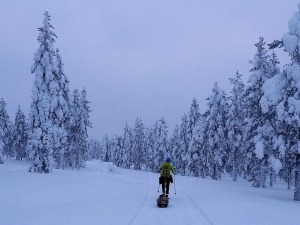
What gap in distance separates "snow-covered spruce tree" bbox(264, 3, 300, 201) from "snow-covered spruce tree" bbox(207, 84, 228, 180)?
82.0ft

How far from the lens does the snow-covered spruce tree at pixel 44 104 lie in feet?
114

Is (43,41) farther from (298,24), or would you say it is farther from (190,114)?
(190,114)

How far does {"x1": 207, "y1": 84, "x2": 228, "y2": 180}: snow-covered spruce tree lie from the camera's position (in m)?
48.2

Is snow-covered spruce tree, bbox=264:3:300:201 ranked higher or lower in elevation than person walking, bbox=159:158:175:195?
higher

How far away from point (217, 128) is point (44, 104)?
23536 mm

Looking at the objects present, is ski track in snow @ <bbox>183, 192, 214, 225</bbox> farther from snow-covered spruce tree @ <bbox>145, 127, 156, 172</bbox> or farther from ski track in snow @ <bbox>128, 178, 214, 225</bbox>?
snow-covered spruce tree @ <bbox>145, 127, 156, 172</bbox>

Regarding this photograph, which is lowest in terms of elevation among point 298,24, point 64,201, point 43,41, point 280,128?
point 64,201

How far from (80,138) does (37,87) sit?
2737 centimetres

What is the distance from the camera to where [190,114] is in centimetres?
6375

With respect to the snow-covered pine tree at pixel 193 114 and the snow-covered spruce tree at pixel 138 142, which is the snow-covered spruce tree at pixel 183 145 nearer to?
the snow-covered pine tree at pixel 193 114

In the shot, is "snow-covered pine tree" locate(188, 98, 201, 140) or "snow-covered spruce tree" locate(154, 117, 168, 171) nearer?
"snow-covered pine tree" locate(188, 98, 201, 140)

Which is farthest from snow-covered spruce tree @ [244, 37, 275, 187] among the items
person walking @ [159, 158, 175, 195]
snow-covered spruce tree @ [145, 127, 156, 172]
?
snow-covered spruce tree @ [145, 127, 156, 172]

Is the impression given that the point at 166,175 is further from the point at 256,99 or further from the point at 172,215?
the point at 256,99

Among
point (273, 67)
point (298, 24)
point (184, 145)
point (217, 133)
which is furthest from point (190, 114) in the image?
point (298, 24)
